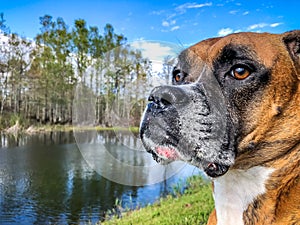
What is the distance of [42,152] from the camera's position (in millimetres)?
17750

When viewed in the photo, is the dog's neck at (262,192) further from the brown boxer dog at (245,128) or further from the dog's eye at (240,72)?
the dog's eye at (240,72)

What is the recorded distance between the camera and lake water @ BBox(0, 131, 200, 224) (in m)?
8.71

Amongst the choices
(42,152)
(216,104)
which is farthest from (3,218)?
(42,152)

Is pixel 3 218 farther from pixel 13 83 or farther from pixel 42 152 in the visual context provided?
pixel 13 83

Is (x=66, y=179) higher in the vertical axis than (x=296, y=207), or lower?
lower

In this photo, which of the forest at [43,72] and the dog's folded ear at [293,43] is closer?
the dog's folded ear at [293,43]

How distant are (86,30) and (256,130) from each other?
29.8m

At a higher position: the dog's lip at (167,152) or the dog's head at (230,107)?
the dog's head at (230,107)

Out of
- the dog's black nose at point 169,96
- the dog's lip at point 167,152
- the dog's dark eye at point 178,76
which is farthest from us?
the dog's dark eye at point 178,76

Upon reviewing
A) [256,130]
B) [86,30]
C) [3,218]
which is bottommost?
[3,218]

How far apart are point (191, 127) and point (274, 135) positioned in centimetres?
55

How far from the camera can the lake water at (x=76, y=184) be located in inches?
343

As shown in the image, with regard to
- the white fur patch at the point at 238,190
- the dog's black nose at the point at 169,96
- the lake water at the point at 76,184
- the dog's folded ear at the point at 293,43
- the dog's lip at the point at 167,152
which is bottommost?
A: the lake water at the point at 76,184

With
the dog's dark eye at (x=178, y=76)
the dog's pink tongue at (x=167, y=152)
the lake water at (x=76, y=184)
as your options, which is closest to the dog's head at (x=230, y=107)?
the dog's pink tongue at (x=167, y=152)
